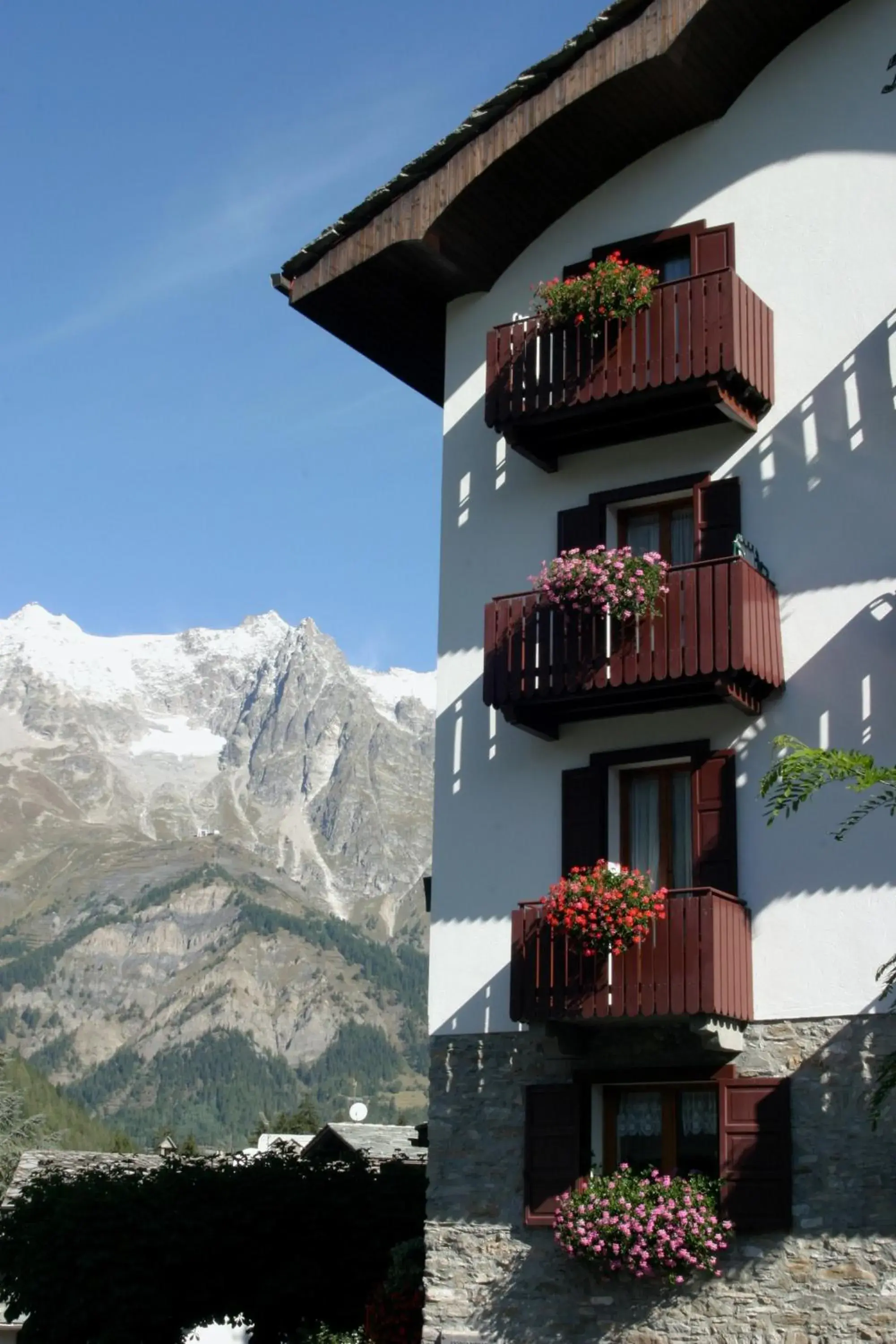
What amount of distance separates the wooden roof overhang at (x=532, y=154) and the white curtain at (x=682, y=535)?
415 cm

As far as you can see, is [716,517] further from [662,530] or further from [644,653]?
[644,653]

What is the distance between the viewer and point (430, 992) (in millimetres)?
19953

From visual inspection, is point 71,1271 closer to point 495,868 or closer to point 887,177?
point 495,868

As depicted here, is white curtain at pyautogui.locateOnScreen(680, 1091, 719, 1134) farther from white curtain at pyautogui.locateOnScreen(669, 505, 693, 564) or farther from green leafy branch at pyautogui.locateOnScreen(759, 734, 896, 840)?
white curtain at pyautogui.locateOnScreen(669, 505, 693, 564)

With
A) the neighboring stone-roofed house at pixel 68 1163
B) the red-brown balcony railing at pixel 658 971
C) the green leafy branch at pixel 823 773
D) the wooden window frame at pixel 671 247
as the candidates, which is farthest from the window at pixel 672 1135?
the neighboring stone-roofed house at pixel 68 1163

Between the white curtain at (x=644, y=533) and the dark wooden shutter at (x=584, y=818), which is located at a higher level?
the white curtain at (x=644, y=533)

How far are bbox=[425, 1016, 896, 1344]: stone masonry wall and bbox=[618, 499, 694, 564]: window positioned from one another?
5258 millimetres

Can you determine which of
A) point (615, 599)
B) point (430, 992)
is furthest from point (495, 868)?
point (615, 599)

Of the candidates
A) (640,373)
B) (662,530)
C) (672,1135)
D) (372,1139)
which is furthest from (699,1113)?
(372,1139)

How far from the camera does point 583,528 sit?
69.3 feet

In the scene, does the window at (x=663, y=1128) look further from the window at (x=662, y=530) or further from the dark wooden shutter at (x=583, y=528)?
the dark wooden shutter at (x=583, y=528)

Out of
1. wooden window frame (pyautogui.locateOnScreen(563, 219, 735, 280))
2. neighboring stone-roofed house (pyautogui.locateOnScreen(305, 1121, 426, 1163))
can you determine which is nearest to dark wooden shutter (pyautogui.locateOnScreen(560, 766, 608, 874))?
wooden window frame (pyautogui.locateOnScreen(563, 219, 735, 280))

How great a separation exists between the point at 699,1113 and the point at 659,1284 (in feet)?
5.45

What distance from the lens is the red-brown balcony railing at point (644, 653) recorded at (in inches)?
747
